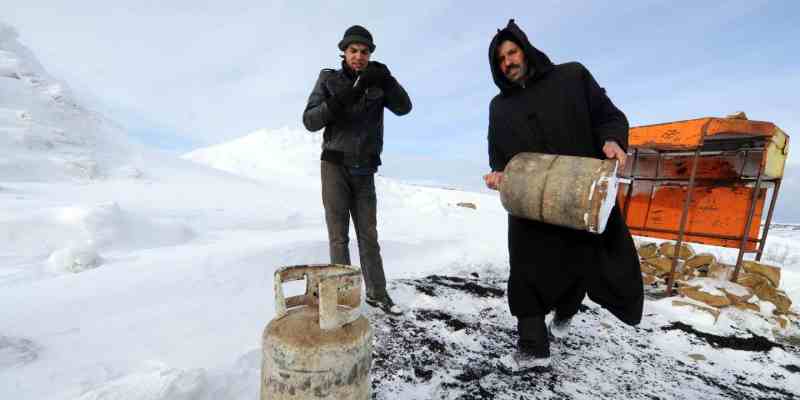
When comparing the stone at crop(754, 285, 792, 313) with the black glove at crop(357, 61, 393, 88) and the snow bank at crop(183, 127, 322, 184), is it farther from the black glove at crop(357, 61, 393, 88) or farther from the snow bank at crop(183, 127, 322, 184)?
the snow bank at crop(183, 127, 322, 184)

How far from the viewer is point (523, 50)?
2.58 metres

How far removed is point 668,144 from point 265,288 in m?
5.21

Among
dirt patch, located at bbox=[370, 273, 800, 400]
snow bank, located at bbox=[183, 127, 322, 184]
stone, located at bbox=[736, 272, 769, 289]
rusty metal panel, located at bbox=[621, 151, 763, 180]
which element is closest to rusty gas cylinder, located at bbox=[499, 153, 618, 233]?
dirt patch, located at bbox=[370, 273, 800, 400]

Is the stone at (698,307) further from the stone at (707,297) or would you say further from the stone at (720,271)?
the stone at (720,271)

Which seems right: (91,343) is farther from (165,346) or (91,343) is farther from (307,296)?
(307,296)

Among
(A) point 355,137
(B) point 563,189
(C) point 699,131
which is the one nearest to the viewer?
(B) point 563,189

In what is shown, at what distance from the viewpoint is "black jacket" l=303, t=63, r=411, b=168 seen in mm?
2920

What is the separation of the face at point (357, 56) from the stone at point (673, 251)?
17.5 feet

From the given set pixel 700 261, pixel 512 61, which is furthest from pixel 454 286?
pixel 700 261

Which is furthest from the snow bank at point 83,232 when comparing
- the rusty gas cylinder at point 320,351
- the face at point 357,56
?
the rusty gas cylinder at point 320,351

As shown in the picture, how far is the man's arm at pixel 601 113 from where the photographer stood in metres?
2.43

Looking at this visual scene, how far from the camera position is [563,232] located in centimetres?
253

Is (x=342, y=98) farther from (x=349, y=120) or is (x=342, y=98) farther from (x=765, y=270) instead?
(x=765, y=270)

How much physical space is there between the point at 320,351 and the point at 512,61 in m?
2.29
